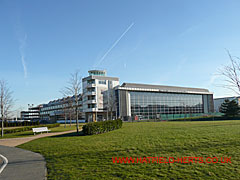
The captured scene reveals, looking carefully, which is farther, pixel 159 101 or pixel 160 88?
pixel 160 88

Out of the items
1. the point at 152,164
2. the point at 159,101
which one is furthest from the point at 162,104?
the point at 152,164

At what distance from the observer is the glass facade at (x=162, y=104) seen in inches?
2266

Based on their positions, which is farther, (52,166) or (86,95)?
(86,95)

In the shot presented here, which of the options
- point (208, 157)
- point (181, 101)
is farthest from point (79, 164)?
point (181, 101)

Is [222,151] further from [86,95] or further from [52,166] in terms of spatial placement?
[86,95]

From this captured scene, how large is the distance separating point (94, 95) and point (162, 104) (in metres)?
21.1

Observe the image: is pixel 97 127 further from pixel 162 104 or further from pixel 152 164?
pixel 162 104

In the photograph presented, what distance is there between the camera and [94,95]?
57.4 metres

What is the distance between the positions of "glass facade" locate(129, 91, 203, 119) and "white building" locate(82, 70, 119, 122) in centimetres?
848

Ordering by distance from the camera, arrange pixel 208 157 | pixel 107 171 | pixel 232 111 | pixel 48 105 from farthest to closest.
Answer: pixel 48 105 < pixel 232 111 < pixel 208 157 < pixel 107 171

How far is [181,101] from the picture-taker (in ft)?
219

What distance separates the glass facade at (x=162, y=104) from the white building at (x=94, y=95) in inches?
334

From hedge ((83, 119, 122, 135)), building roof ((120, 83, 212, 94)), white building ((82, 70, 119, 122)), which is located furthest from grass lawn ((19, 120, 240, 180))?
white building ((82, 70, 119, 122))

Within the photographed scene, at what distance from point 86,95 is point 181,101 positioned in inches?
1232
